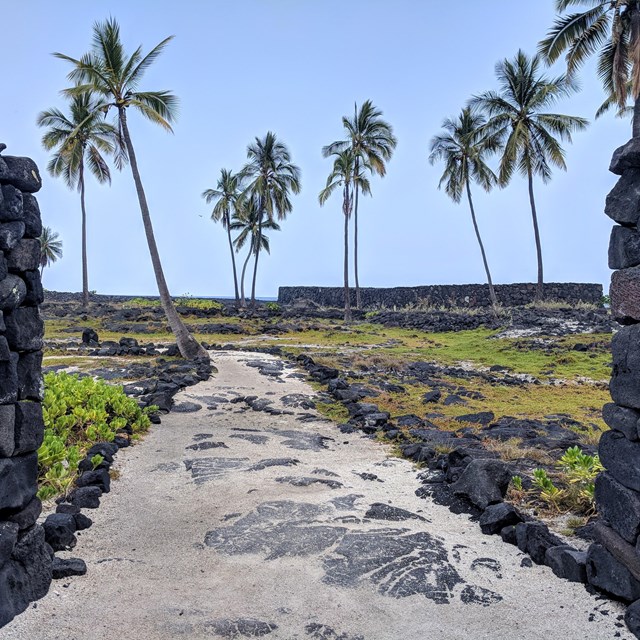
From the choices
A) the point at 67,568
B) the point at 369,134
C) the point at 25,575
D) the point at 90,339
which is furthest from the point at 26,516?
the point at 369,134

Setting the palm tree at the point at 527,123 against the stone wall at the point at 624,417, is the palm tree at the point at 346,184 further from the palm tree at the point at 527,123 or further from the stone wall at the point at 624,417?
the stone wall at the point at 624,417

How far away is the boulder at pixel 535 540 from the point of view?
14.9ft

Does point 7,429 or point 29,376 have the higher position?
point 29,376

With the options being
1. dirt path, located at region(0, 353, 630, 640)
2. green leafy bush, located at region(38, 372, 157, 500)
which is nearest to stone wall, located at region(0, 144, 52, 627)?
dirt path, located at region(0, 353, 630, 640)

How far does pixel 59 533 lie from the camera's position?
4719 millimetres

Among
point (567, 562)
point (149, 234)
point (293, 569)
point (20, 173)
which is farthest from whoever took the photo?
point (149, 234)

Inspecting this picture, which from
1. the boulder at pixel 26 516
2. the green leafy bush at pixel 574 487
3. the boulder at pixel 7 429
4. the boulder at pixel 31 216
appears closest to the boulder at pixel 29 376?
the boulder at pixel 7 429

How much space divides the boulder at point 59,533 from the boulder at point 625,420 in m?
4.43

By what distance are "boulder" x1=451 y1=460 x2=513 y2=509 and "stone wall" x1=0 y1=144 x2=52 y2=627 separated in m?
3.95

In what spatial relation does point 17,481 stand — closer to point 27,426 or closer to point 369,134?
point 27,426

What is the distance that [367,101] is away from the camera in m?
34.9

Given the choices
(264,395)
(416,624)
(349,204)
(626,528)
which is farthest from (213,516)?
(349,204)

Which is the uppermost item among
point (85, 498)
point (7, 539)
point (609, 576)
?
point (7, 539)

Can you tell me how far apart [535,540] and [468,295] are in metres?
35.2
